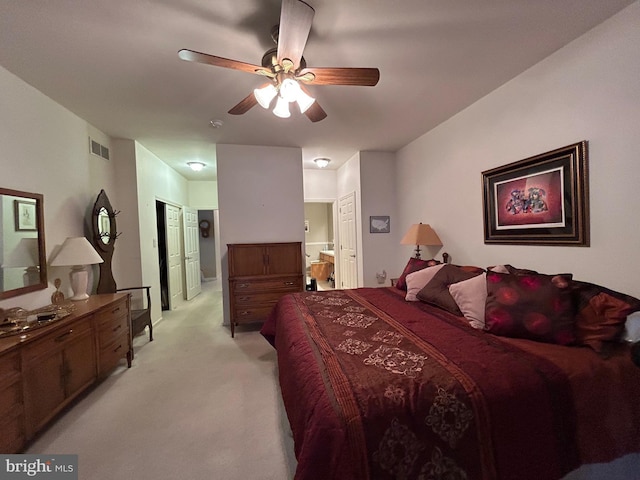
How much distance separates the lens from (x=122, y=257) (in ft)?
11.7

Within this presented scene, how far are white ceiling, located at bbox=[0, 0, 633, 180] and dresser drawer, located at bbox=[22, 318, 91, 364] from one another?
194 centimetres

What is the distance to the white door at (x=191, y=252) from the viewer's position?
219 inches

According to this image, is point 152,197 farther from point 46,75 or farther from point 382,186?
point 382,186

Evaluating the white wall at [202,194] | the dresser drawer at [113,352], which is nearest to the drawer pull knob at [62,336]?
the dresser drawer at [113,352]

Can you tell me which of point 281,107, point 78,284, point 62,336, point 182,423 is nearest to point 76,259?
point 78,284

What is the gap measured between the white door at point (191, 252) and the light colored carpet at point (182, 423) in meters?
2.79

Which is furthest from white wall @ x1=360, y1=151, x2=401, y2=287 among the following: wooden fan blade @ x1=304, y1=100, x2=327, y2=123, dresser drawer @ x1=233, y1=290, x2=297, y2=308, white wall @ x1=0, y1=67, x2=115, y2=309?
white wall @ x1=0, y1=67, x2=115, y2=309

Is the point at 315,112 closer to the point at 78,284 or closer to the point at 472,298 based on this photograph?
the point at 472,298

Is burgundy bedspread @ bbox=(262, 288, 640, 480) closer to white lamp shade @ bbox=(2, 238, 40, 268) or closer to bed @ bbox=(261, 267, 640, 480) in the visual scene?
bed @ bbox=(261, 267, 640, 480)

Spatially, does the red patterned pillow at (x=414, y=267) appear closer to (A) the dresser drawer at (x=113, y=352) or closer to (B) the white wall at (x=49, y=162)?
(A) the dresser drawer at (x=113, y=352)

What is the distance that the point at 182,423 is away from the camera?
1.87m

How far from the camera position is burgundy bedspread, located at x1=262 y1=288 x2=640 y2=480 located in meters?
0.97

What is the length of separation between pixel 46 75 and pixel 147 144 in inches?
64.9

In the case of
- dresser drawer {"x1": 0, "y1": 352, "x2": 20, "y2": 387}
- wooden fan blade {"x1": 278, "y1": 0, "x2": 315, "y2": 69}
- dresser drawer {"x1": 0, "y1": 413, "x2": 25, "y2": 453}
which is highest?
wooden fan blade {"x1": 278, "y1": 0, "x2": 315, "y2": 69}
